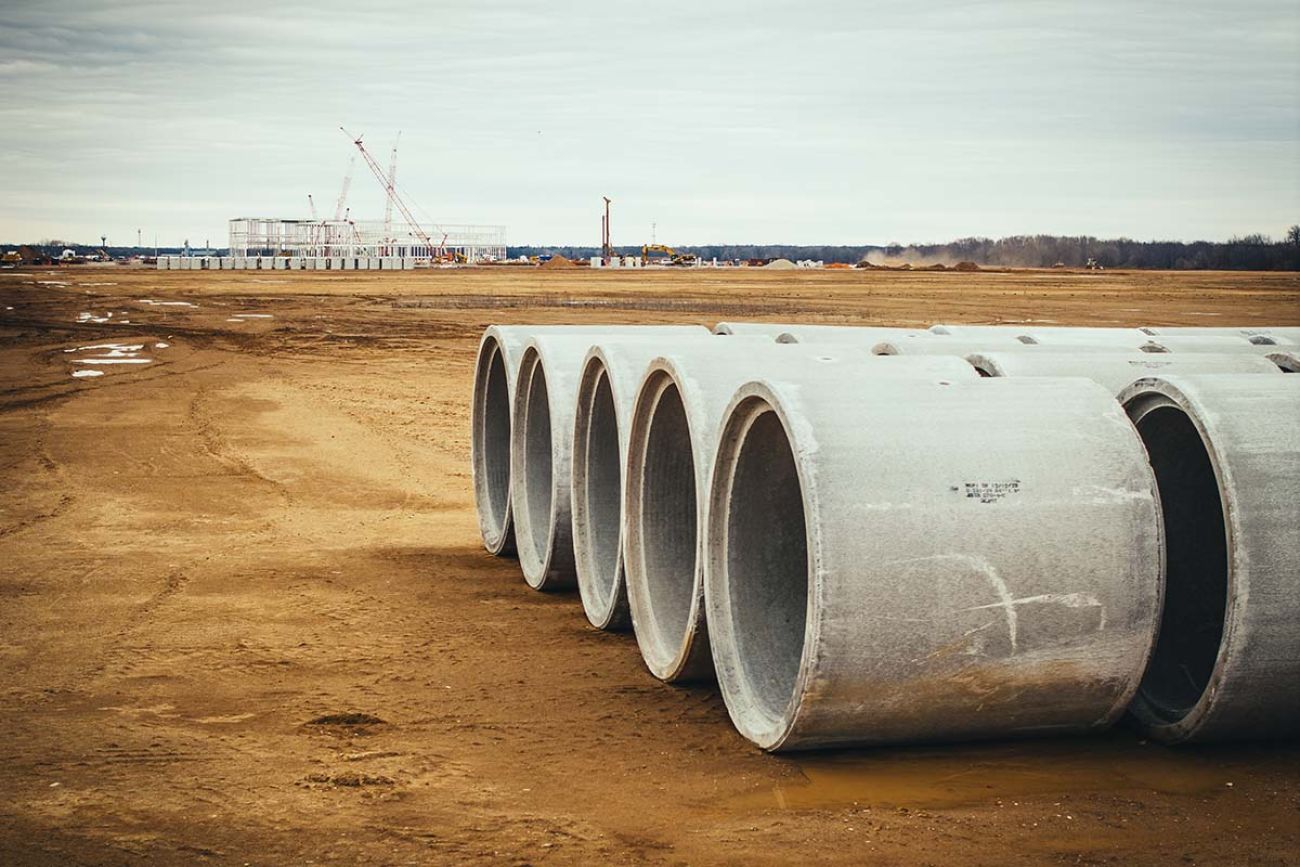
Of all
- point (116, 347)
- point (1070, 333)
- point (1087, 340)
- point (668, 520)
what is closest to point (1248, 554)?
point (668, 520)

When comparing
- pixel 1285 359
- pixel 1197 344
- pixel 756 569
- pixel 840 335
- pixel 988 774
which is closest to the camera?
pixel 988 774

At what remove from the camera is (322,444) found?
1506cm

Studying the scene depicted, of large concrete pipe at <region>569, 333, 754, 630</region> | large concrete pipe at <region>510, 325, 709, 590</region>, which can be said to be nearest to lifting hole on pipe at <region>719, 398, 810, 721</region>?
large concrete pipe at <region>569, 333, 754, 630</region>

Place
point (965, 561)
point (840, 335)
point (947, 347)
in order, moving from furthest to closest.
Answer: point (840, 335) → point (947, 347) → point (965, 561)

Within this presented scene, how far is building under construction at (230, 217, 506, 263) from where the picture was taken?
5281 inches

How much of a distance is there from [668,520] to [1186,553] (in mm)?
2609

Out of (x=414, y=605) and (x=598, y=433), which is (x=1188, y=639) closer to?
(x=598, y=433)

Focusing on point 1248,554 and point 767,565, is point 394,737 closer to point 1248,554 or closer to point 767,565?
point 767,565

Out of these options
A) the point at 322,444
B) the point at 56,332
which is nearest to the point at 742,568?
the point at 322,444

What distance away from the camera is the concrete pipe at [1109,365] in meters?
6.77

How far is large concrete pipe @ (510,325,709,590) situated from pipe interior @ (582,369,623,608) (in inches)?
6.5

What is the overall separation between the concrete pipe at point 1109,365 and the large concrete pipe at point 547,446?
2088 millimetres

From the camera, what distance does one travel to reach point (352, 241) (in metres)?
142

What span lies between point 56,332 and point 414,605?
981 inches
